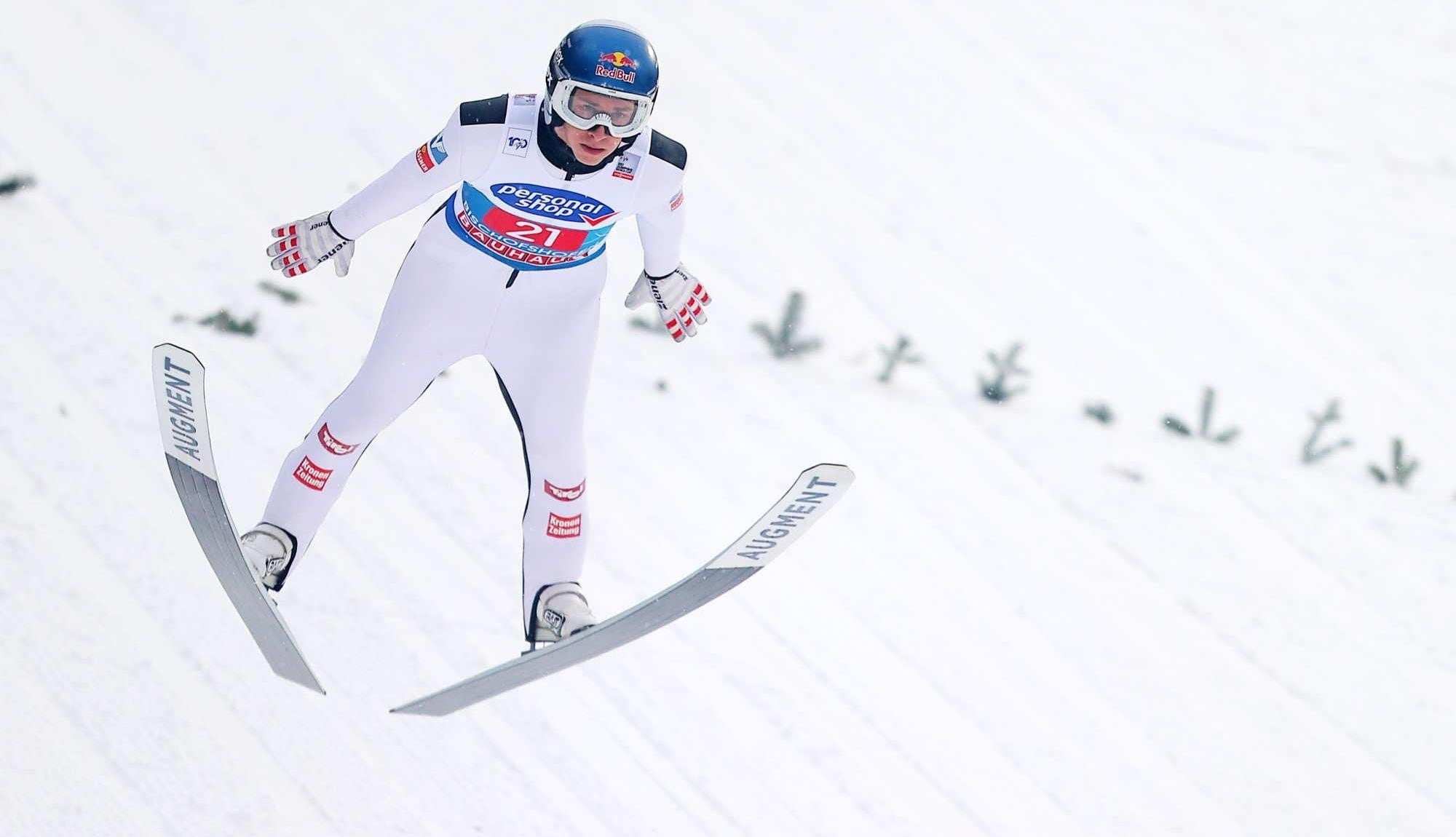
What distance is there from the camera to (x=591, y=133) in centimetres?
384

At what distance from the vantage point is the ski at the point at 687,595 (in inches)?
167

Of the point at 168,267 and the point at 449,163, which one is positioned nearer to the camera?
the point at 449,163

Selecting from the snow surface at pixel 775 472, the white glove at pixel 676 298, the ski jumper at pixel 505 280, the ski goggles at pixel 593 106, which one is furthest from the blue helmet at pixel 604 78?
the snow surface at pixel 775 472

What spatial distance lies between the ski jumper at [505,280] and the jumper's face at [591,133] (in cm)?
7

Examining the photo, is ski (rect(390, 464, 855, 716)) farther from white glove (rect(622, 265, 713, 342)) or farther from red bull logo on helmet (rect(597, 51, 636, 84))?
red bull logo on helmet (rect(597, 51, 636, 84))

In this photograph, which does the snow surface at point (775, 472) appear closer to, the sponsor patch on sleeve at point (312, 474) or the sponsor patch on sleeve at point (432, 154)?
the sponsor patch on sleeve at point (312, 474)

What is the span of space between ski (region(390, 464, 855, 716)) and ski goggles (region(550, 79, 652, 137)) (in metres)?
1.19

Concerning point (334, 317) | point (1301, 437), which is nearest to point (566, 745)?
point (334, 317)

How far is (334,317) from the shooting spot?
7.52 metres

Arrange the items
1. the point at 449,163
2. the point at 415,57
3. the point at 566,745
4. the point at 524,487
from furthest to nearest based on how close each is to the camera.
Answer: the point at 415,57
the point at 524,487
the point at 566,745
the point at 449,163

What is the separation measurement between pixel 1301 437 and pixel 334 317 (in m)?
6.08

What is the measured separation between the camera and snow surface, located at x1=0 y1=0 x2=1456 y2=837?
16.6 feet

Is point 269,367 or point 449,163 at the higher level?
point 449,163

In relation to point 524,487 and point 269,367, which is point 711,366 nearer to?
point 524,487
